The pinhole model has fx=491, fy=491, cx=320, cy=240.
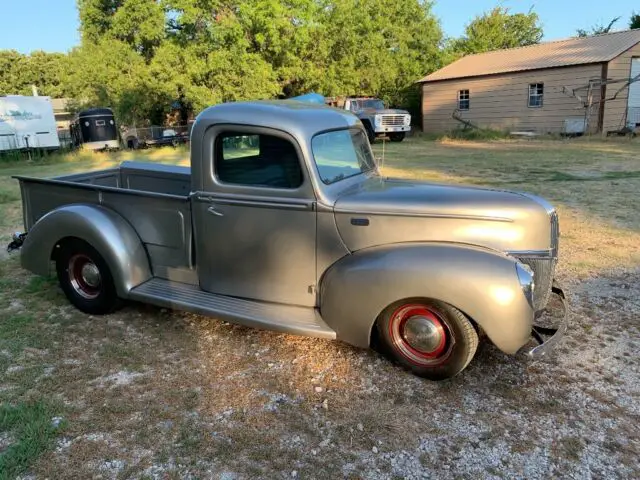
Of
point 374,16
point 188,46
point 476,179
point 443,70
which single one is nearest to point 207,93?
point 188,46

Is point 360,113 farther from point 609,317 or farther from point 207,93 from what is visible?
point 609,317

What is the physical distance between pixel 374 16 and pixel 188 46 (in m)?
10.5

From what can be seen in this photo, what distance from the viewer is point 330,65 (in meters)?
25.6

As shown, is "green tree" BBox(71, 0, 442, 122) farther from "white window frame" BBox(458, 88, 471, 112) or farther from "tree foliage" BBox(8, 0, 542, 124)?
"white window frame" BBox(458, 88, 471, 112)

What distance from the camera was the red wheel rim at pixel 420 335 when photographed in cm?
308

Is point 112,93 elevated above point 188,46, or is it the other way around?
point 188,46

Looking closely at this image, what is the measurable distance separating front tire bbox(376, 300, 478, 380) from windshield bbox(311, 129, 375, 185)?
3.38 ft

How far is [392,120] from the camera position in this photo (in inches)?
866

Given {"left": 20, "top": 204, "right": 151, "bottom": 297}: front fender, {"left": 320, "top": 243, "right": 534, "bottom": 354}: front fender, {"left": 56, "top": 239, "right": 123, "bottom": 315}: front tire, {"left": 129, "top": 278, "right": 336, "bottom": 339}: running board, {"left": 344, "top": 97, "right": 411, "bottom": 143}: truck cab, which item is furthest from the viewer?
{"left": 344, "top": 97, "right": 411, "bottom": 143}: truck cab

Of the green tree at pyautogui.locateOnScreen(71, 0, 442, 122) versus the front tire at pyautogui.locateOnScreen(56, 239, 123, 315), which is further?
the green tree at pyautogui.locateOnScreen(71, 0, 442, 122)

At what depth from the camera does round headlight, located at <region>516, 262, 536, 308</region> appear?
9.23ft

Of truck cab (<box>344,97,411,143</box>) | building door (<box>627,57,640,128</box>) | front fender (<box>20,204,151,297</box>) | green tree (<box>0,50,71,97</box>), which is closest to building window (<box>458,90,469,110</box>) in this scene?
truck cab (<box>344,97,411,143</box>)

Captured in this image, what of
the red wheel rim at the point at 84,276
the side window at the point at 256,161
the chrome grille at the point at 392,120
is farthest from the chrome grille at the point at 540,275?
the chrome grille at the point at 392,120

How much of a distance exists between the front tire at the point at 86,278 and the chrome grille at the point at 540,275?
10.4ft
